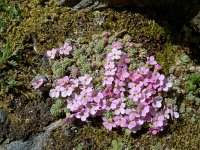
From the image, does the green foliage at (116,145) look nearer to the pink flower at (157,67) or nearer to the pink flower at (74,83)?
the pink flower at (74,83)

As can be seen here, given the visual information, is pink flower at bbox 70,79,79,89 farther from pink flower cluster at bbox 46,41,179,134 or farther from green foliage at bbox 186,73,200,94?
green foliage at bbox 186,73,200,94

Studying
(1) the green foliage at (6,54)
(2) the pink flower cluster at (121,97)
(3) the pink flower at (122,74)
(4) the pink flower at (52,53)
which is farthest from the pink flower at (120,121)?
(1) the green foliage at (6,54)

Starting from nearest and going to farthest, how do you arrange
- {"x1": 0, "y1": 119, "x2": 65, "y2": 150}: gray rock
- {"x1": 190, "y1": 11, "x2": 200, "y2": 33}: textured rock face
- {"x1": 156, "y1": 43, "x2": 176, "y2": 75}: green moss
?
{"x1": 0, "y1": 119, "x2": 65, "y2": 150}: gray rock → {"x1": 156, "y1": 43, "x2": 176, "y2": 75}: green moss → {"x1": 190, "y1": 11, "x2": 200, "y2": 33}: textured rock face

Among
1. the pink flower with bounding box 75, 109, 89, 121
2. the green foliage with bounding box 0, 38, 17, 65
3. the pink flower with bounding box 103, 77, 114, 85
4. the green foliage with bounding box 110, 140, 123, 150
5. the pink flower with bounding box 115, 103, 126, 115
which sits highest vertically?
the green foliage with bounding box 0, 38, 17, 65

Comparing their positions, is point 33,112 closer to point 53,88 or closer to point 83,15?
→ point 53,88

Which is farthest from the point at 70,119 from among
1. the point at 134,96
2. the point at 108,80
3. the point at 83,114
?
the point at 134,96

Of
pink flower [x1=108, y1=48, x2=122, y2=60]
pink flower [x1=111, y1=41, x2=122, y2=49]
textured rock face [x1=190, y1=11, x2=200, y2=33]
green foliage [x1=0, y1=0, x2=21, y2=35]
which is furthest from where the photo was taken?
textured rock face [x1=190, y1=11, x2=200, y2=33]

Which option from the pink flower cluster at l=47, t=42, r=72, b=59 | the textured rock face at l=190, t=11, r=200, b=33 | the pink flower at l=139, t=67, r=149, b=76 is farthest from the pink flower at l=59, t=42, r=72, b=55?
the textured rock face at l=190, t=11, r=200, b=33

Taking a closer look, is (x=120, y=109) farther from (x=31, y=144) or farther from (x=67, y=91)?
(x=31, y=144)
